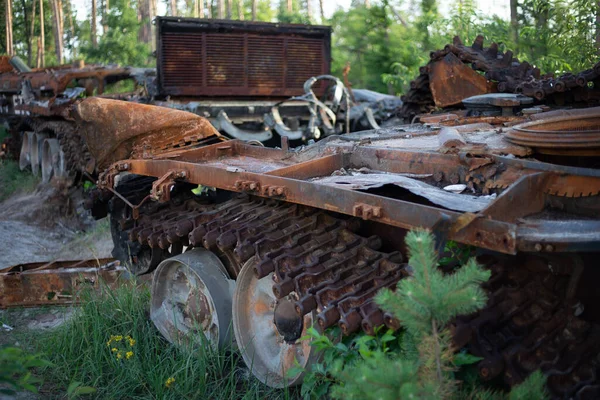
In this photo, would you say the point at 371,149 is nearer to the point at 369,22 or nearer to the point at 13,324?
the point at 13,324

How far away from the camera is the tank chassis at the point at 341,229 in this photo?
3.21 m

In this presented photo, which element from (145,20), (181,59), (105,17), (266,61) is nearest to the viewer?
(181,59)

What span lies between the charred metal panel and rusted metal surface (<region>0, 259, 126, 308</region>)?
Answer: 21.4 ft

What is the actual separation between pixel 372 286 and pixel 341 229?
22.5 inches

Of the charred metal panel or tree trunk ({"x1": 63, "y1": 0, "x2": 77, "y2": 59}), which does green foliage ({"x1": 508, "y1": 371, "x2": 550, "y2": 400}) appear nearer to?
the charred metal panel

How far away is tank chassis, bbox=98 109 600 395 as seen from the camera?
3.21 meters

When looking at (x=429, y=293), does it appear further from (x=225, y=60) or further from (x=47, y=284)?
(x=225, y=60)

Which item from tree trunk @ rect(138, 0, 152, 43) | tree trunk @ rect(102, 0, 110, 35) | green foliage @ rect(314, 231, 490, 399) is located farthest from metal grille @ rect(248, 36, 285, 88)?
tree trunk @ rect(138, 0, 152, 43)

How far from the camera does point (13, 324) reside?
19.9 ft

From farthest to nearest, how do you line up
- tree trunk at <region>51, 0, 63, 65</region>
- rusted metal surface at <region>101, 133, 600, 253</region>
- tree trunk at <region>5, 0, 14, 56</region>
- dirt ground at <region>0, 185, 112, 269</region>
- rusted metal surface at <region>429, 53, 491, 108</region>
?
tree trunk at <region>51, 0, 63, 65</region>, tree trunk at <region>5, 0, 14, 56</region>, dirt ground at <region>0, 185, 112, 269</region>, rusted metal surface at <region>429, 53, 491, 108</region>, rusted metal surface at <region>101, 133, 600, 253</region>

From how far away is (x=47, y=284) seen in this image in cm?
629

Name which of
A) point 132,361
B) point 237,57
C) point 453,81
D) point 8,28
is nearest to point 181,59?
point 237,57

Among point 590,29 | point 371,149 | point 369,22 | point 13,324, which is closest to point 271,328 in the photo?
point 371,149

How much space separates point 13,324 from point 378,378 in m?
4.37
